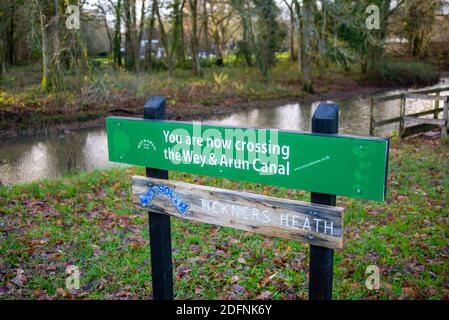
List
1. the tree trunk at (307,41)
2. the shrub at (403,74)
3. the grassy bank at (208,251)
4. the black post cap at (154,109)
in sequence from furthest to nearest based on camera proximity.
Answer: the shrub at (403,74)
the tree trunk at (307,41)
the grassy bank at (208,251)
the black post cap at (154,109)

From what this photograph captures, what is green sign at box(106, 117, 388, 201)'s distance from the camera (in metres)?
2.77

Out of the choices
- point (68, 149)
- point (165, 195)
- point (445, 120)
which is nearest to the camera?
point (165, 195)

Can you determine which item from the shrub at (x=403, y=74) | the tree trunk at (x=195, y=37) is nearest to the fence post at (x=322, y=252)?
the shrub at (x=403, y=74)

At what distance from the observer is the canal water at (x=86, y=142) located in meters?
11.9

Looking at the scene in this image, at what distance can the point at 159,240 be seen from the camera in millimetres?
3793

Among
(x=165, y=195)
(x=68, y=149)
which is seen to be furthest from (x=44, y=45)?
(x=165, y=195)

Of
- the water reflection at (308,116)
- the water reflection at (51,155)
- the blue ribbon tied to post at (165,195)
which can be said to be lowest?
the water reflection at (51,155)

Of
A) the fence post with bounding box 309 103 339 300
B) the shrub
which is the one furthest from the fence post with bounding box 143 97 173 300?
the shrub

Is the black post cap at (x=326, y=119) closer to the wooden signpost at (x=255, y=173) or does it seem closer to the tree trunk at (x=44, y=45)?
the wooden signpost at (x=255, y=173)

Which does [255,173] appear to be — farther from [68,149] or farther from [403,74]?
[403,74]

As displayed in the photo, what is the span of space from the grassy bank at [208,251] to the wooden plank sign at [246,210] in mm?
1433

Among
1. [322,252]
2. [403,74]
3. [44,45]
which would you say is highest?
[44,45]

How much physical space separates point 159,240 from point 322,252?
4.67ft

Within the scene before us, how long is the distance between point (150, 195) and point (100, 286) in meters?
1.68
